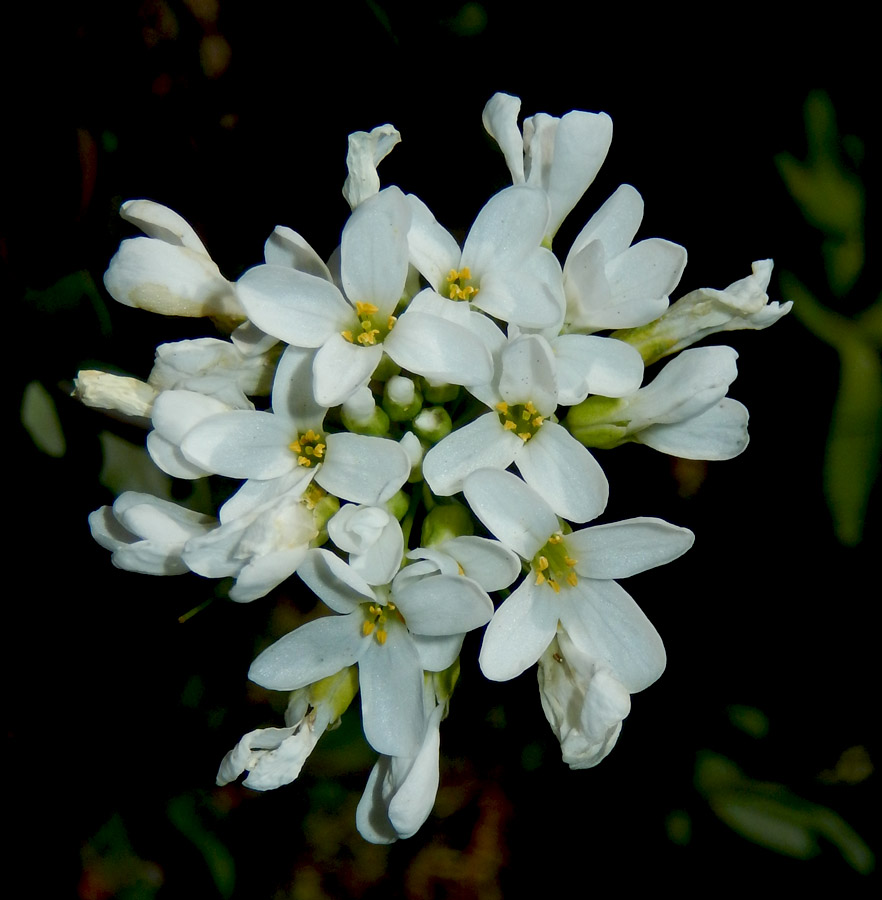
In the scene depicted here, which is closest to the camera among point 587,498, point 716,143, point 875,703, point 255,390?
point 587,498

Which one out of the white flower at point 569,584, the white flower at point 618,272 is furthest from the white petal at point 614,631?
the white flower at point 618,272

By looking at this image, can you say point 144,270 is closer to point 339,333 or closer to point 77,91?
point 339,333

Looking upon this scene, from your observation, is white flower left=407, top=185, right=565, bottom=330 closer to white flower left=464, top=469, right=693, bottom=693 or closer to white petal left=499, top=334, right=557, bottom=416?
white petal left=499, top=334, right=557, bottom=416

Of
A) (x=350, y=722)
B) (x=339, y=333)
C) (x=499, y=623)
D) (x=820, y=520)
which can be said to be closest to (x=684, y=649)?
(x=820, y=520)

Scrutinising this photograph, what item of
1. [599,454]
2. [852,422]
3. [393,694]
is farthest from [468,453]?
[852,422]

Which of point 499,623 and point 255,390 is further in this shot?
point 255,390

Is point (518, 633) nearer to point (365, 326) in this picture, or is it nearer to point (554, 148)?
point (365, 326)
